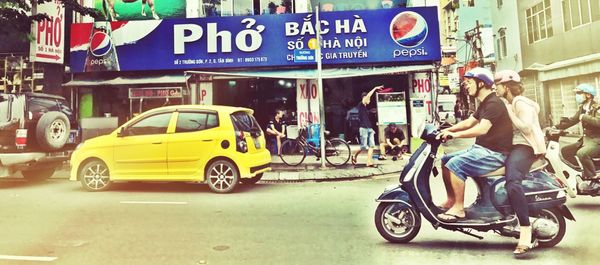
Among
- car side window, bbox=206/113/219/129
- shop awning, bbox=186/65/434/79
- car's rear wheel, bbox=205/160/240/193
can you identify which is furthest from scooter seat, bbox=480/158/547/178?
shop awning, bbox=186/65/434/79

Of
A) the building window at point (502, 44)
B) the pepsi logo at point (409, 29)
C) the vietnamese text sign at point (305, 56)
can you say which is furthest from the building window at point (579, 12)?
the vietnamese text sign at point (305, 56)

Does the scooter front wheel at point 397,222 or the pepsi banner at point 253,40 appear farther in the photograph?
the pepsi banner at point 253,40

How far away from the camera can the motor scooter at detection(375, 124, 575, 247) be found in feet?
12.1

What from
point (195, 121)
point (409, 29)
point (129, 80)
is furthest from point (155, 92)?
point (409, 29)

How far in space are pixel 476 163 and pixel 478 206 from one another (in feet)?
1.49

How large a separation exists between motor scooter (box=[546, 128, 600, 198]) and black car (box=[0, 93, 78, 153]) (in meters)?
8.23

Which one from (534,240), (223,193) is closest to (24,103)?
(223,193)

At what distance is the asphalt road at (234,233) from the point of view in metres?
3.68

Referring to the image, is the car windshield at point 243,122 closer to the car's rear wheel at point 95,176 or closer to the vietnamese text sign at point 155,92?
the car's rear wheel at point 95,176

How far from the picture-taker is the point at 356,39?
1238 cm

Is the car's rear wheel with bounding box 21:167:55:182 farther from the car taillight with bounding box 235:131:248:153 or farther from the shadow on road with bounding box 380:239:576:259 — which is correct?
the shadow on road with bounding box 380:239:576:259

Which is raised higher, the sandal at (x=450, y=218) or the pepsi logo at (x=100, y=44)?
the pepsi logo at (x=100, y=44)

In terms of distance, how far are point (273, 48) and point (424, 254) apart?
9883 mm

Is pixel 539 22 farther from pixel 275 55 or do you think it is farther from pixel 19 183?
pixel 19 183
